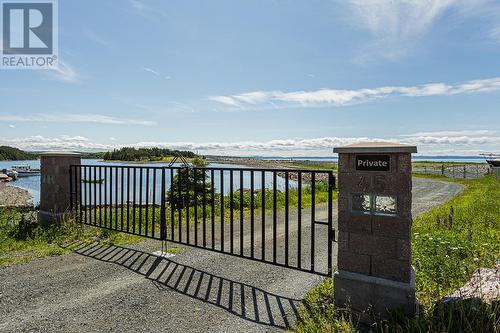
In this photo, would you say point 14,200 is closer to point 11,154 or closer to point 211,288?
point 211,288

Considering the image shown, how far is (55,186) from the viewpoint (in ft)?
25.8

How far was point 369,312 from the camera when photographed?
11.6 feet

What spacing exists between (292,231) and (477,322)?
18.0 feet

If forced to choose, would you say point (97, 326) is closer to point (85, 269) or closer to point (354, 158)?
point (85, 269)

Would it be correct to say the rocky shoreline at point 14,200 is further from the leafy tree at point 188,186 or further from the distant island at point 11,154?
the distant island at point 11,154

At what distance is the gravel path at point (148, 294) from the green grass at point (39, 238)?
0.54 meters

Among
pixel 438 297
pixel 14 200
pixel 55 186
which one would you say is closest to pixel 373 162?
pixel 438 297

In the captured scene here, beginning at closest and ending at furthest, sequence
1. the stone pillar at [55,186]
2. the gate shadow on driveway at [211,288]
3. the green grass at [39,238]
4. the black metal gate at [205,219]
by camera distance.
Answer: the gate shadow on driveway at [211,288] → the black metal gate at [205,219] → the green grass at [39,238] → the stone pillar at [55,186]

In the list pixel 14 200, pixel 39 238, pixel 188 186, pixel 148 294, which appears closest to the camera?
pixel 148 294

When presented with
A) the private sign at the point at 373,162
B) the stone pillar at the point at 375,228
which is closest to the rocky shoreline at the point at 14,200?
the stone pillar at the point at 375,228

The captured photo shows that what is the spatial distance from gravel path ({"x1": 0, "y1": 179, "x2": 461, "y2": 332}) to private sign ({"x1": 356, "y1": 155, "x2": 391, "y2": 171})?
6.54 ft

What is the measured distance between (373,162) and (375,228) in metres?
0.76

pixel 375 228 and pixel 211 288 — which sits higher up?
pixel 375 228

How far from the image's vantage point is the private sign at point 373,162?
3480mm
